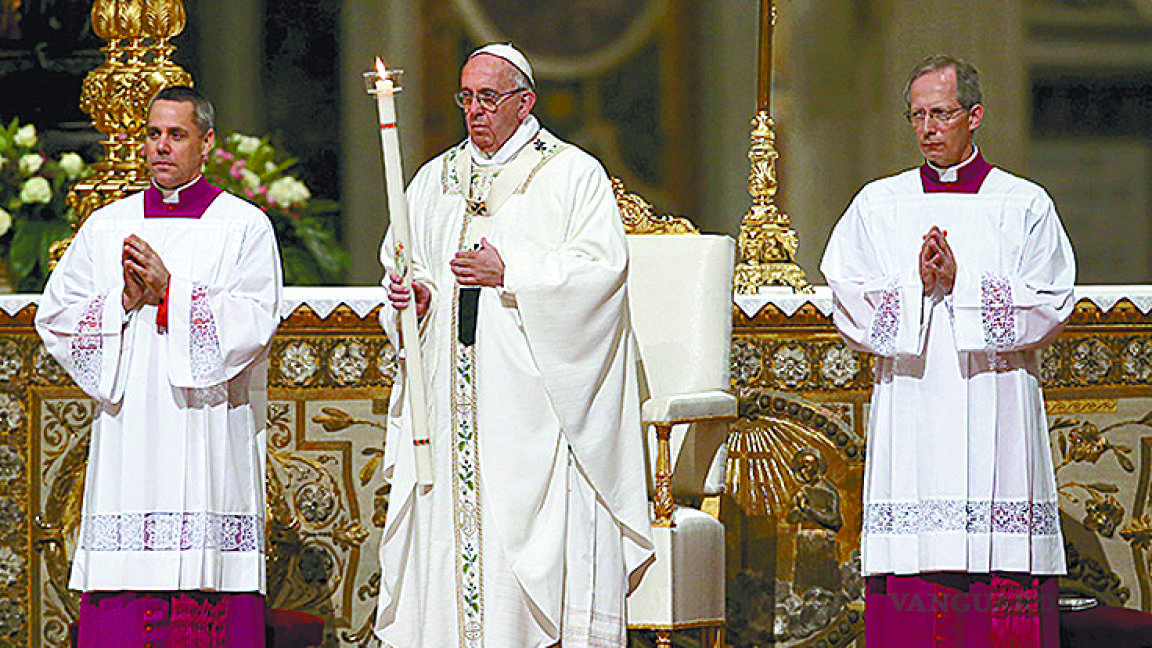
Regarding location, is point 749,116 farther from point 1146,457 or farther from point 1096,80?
point 1146,457

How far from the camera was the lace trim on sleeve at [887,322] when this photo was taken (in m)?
5.22

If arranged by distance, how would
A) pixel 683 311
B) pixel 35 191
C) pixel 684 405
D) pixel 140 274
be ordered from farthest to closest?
pixel 35 191 < pixel 683 311 < pixel 684 405 < pixel 140 274

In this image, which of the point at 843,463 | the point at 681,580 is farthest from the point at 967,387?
the point at 843,463

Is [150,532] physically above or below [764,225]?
below

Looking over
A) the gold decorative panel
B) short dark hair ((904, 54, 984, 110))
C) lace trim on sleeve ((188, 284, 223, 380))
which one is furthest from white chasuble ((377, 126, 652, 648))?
the gold decorative panel

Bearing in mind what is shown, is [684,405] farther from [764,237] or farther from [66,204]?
[66,204]

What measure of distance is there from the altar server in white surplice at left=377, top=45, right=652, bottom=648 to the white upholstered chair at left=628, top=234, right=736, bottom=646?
13.4 inches

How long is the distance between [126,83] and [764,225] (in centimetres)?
215

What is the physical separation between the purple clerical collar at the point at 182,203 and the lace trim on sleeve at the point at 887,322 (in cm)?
181

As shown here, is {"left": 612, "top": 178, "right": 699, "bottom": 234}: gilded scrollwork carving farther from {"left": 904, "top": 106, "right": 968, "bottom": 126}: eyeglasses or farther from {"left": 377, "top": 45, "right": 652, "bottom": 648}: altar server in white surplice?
{"left": 904, "top": 106, "right": 968, "bottom": 126}: eyeglasses

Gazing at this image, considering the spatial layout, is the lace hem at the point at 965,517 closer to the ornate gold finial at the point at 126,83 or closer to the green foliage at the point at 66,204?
the ornate gold finial at the point at 126,83

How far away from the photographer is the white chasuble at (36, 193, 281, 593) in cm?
512

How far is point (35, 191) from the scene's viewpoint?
662 centimetres

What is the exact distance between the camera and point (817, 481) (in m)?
6.43
